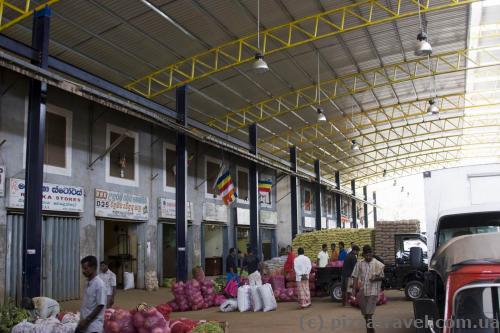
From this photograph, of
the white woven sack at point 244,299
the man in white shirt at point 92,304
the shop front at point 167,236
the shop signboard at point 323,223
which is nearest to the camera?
the man in white shirt at point 92,304

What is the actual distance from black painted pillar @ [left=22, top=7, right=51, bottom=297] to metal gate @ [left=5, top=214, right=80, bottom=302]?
2.68 m

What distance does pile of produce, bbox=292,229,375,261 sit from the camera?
20734 millimetres

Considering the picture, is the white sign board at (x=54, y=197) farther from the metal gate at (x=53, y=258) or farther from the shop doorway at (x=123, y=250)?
the shop doorway at (x=123, y=250)

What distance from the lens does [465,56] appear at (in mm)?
22062

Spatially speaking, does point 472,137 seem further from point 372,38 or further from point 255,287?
point 255,287

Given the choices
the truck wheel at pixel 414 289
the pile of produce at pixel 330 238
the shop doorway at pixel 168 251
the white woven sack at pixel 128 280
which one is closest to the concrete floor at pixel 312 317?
the truck wheel at pixel 414 289

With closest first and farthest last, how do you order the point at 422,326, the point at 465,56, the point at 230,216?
1. the point at 422,326
2. the point at 465,56
3. the point at 230,216

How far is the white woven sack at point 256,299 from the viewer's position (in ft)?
47.1

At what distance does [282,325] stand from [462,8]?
13.4m

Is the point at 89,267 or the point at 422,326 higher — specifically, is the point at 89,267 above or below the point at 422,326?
above

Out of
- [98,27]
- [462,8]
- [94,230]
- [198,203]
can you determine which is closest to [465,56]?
[462,8]

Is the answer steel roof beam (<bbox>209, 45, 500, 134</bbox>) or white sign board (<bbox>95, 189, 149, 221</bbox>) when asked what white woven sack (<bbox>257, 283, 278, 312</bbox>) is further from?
steel roof beam (<bbox>209, 45, 500, 134</bbox>)

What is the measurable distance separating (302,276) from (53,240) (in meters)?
7.69

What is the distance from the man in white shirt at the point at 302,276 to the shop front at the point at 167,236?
8133 mm
